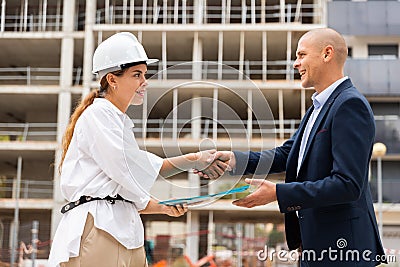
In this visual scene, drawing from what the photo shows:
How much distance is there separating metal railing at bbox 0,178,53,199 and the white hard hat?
23.4 metres

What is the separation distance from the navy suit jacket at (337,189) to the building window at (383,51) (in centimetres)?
2320

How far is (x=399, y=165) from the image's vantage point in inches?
984

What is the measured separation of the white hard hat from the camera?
122 inches

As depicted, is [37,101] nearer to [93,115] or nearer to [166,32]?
[166,32]

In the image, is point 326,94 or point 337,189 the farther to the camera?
point 326,94

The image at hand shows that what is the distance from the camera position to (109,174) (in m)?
2.97

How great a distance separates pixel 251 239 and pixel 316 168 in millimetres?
16109

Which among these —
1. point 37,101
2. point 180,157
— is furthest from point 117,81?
point 37,101

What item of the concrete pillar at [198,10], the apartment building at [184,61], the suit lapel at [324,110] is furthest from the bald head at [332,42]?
the concrete pillar at [198,10]

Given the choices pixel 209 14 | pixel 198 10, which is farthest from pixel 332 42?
pixel 209 14

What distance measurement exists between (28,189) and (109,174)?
24.4 metres

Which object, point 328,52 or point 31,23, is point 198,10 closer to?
point 31,23

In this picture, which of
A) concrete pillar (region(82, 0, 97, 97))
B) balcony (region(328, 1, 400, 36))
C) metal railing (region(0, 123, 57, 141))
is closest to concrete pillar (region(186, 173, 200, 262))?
concrete pillar (region(82, 0, 97, 97))

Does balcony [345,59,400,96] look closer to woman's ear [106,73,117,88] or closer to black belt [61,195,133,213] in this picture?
woman's ear [106,73,117,88]
